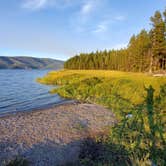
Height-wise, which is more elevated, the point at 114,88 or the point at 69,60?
the point at 69,60

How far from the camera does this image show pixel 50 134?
9.12 m

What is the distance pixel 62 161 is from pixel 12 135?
3.38 m

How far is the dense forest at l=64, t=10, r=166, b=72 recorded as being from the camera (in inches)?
1724

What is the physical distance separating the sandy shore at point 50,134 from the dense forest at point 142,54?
36.5m

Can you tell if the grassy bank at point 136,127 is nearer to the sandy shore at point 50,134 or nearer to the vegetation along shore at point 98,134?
the vegetation along shore at point 98,134

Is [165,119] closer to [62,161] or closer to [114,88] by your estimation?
[62,161]

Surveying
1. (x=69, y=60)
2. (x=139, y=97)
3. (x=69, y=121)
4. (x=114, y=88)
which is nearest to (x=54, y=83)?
(x=114, y=88)

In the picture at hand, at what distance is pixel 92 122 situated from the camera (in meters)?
11.4

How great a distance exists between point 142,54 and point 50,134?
1882 inches

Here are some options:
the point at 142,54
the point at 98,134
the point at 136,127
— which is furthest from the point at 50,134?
the point at 142,54

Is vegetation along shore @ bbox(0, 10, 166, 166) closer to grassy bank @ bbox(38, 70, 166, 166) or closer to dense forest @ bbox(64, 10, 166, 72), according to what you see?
grassy bank @ bbox(38, 70, 166, 166)

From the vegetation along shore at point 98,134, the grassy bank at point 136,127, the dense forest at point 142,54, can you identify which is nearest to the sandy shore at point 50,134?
the vegetation along shore at point 98,134

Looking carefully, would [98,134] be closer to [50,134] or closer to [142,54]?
[50,134]

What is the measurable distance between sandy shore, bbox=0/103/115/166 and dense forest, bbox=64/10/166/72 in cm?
3647
